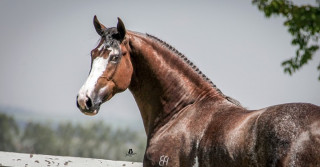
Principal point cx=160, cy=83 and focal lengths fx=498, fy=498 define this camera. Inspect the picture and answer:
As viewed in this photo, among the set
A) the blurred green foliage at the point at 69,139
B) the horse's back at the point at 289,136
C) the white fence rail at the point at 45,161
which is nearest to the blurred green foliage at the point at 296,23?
the horse's back at the point at 289,136

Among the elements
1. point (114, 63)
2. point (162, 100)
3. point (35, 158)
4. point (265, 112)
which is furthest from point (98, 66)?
point (35, 158)

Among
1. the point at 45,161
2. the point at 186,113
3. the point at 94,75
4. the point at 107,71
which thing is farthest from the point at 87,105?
the point at 45,161

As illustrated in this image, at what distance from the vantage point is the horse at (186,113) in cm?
523

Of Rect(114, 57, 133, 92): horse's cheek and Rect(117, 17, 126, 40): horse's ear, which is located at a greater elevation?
Rect(117, 17, 126, 40): horse's ear

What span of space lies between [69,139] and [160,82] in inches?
2636

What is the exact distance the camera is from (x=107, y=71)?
704cm

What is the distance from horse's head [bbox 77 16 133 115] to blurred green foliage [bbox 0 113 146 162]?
58165 mm

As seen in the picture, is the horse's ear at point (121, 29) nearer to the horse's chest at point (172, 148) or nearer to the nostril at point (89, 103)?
the nostril at point (89, 103)

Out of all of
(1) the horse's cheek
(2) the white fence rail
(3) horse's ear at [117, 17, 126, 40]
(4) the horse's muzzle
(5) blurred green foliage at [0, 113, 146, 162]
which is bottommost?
(5) blurred green foliage at [0, 113, 146, 162]

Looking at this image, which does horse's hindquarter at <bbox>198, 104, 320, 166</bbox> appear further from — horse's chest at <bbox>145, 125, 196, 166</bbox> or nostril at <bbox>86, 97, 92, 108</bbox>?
nostril at <bbox>86, 97, 92, 108</bbox>

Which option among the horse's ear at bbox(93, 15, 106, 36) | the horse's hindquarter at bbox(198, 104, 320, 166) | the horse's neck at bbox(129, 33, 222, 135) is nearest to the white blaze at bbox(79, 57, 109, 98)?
the horse's neck at bbox(129, 33, 222, 135)

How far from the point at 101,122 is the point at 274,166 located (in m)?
69.4

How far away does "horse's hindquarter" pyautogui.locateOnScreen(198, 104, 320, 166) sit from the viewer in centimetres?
509

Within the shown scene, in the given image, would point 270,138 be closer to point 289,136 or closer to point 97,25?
point 289,136
